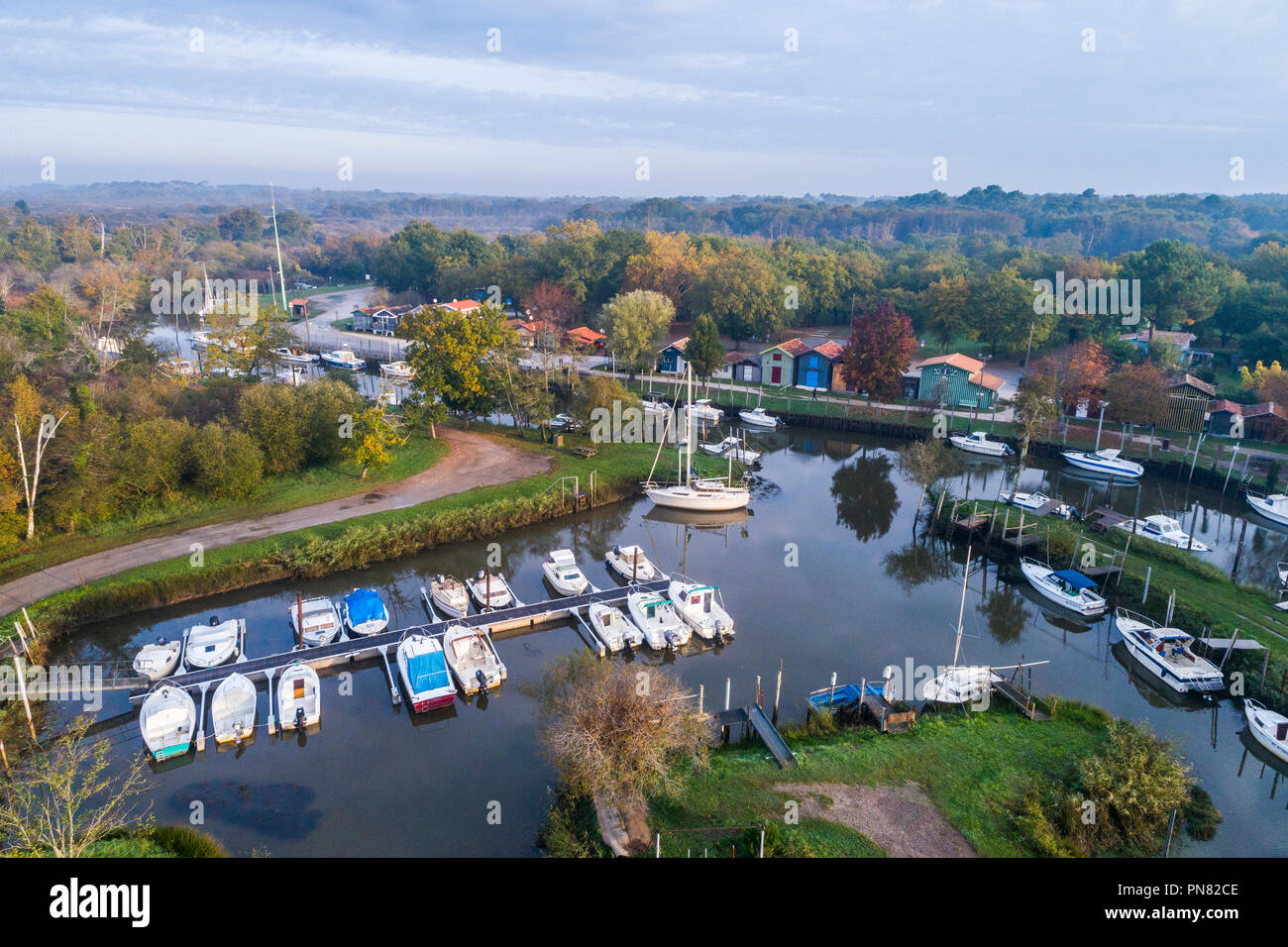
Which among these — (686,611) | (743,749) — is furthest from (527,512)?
(743,749)

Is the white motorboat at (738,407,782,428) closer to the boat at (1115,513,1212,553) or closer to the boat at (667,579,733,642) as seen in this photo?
the boat at (1115,513,1212,553)

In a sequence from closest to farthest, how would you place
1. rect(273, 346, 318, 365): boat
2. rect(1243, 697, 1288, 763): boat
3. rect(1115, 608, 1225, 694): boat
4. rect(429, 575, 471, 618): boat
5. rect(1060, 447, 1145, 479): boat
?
rect(1243, 697, 1288, 763): boat, rect(1115, 608, 1225, 694): boat, rect(429, 575, 471, 618): boat, rect(1060, 447, 1145, 479): boat, rect(273, 346, 318, 365): boat

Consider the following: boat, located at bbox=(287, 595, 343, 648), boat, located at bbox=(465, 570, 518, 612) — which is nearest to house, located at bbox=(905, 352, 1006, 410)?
boat, located at bbox=(465, 570, 518, 612)

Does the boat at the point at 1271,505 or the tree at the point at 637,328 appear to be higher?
the tree at the point at 637,328

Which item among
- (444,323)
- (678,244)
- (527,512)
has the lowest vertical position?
(527,512)

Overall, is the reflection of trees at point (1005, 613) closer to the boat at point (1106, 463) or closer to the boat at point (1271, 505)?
the boat at point (1106, 463)

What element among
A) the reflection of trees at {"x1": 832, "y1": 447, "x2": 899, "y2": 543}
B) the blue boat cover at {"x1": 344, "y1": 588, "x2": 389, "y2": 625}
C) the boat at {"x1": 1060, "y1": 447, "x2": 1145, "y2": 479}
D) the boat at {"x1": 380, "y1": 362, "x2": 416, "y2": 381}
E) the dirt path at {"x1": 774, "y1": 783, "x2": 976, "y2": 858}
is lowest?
the dirt path at {"x1": 774, "y1": 783, "x2": 976, "y2": 858}

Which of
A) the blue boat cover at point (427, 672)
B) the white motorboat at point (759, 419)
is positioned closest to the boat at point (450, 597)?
the blue boat cover at point (427, 672)
